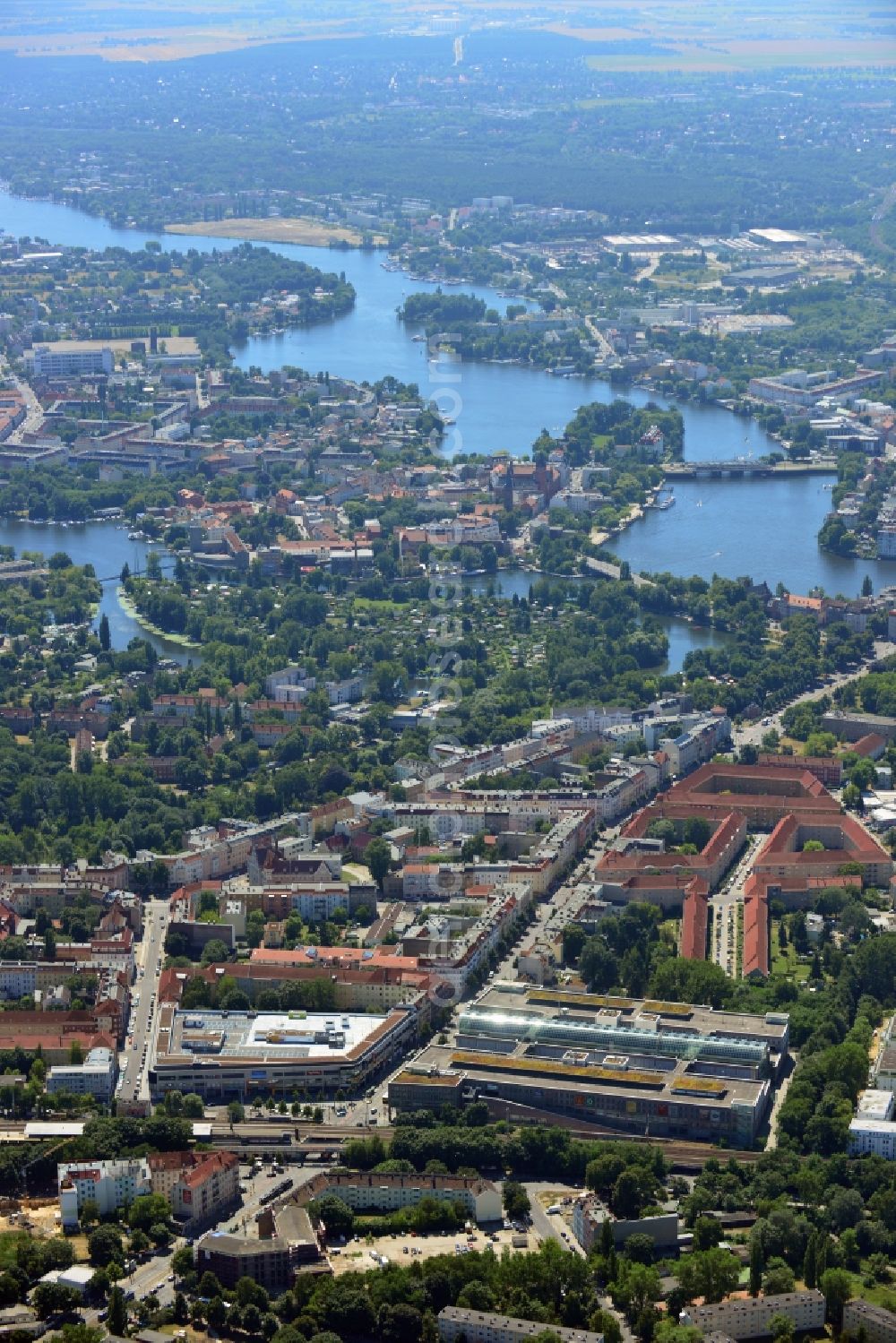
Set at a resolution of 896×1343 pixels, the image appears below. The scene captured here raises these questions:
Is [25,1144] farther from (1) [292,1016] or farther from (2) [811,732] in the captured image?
(2) [811,732]

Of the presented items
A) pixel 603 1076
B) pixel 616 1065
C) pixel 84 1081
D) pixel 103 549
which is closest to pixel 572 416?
pixel 103 549

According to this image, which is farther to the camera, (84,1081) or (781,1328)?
(84,1081)

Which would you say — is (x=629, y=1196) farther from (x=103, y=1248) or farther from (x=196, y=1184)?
(x=103, y=1248)

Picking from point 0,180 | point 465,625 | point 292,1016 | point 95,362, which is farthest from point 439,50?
point 292,1016

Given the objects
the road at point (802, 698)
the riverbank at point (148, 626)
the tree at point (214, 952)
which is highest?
the tree at point (214, 952)

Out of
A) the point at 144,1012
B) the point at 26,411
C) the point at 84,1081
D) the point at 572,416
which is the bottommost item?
the point at 26,411

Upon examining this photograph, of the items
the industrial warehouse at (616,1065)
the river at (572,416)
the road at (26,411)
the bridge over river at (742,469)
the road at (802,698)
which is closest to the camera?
the industrial warehouse at (616,1065)

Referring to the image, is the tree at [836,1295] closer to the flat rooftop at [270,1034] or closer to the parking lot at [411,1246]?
the parking lot at [411,1246]

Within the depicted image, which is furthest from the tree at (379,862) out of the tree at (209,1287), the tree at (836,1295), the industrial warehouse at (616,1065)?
the tree at (836,1295)
